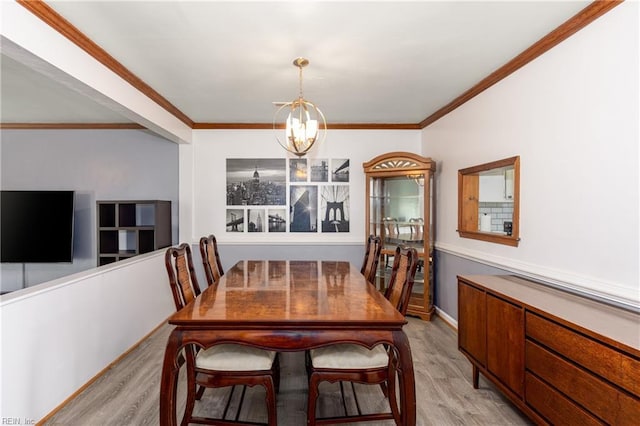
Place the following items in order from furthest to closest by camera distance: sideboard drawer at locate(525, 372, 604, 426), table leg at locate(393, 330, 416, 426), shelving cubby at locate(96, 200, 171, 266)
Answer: shelving cubby at locate(96, 200, 171, 266), table leg at locate(393, 330, 416, 426), sideboard drawer at locate(525, 372, 604, 426)

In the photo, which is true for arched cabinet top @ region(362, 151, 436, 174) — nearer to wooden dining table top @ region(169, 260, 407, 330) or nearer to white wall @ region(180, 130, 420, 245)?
white wall @ region(180, 130, 420, 245)

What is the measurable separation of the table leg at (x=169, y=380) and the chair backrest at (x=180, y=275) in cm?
30

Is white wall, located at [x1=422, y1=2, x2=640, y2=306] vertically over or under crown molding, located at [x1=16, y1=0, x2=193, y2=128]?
under

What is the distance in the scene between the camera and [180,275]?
6.54 ft

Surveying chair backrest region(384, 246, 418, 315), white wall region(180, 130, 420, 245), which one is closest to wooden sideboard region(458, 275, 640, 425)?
chair backrest region(384, 246, 418, 315)

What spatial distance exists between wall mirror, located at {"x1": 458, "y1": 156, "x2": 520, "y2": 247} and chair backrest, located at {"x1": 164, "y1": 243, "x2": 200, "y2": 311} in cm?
256

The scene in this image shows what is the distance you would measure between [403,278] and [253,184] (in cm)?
295

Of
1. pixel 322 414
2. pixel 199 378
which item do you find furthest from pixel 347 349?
pixel 199 378

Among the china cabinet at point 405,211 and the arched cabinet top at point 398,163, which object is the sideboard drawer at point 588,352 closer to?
the china cabinet at point 405,211

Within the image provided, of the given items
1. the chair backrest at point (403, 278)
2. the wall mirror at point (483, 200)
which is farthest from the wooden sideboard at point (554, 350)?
the wall mirror at point (483, 200)

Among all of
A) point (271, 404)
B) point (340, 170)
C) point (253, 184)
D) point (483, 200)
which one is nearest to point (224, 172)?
point (253, 184)

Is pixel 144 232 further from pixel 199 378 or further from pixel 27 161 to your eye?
pixel 199 378

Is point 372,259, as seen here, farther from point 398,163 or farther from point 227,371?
point 398,163

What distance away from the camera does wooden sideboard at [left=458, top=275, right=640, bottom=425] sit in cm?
131
